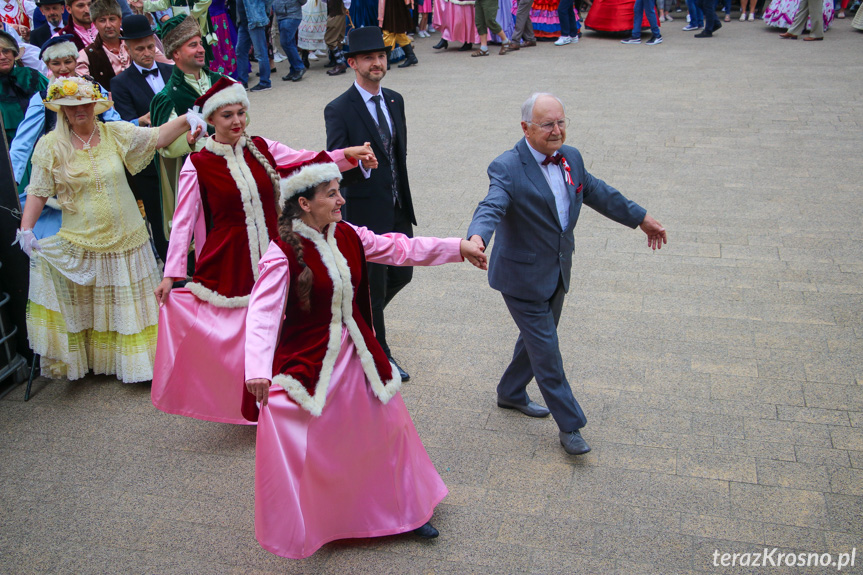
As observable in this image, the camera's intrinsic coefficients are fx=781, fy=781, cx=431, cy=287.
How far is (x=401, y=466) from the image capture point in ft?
12.1

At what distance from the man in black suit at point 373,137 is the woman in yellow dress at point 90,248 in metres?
0.92

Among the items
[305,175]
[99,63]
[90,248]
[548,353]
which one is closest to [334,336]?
[305,175]

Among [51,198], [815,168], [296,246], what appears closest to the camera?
[296,246]

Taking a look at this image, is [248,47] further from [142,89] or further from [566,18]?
[142,89]

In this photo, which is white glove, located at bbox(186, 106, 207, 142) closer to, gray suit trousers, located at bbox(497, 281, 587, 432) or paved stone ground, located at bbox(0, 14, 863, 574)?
paved stone ground, located at bbox(0, 14, 863, 574)

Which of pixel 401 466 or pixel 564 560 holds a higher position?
pixel 401 466

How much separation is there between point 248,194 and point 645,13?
1273 centimetres

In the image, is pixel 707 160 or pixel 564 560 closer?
pixel 564 560

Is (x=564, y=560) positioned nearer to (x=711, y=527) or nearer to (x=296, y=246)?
(x=711, y=527)

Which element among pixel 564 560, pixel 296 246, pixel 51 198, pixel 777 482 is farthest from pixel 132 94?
pixel 777 482

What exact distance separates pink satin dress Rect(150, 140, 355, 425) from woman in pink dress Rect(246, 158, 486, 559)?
1.08 metres

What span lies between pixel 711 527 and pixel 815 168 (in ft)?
19.6

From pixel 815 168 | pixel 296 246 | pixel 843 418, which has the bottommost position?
pixel 843 418

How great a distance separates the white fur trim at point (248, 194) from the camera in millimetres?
4574
